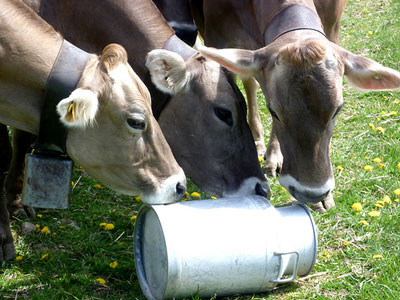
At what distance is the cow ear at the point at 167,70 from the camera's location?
4844 millimetres

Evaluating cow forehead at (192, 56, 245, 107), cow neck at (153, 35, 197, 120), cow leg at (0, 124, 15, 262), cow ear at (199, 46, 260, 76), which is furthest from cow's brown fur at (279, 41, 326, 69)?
cow leg at (0, 124, 15, 262)

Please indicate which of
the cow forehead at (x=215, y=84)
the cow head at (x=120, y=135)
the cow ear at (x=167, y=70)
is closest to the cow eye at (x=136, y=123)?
the cow head at (x=120, y=135)

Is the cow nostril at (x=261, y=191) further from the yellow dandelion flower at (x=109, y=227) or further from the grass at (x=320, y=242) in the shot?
the yellow dandelion flower at (x=109, y=227)

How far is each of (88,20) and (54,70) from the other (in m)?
1.51

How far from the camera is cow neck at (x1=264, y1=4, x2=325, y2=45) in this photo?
501 cm

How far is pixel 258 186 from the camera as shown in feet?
16.5

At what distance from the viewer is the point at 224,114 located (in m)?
5.08

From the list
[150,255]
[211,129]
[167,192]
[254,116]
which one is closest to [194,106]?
[211,129]

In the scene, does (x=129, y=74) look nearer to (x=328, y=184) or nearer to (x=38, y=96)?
(x=38, y=96)

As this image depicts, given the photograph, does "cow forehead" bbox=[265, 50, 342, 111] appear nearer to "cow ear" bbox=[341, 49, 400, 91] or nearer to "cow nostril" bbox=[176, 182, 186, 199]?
"cow ear" bbox=[341, 49, 400, 91]

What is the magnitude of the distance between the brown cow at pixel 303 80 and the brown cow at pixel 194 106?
11.2 inches

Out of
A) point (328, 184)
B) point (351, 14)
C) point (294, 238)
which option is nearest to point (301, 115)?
point (328, 184)

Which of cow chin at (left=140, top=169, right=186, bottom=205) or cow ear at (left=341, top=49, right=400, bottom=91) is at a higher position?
cow ear at (left=341, top=49, right=400, bottom=91)

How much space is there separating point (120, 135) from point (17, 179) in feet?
5.42
